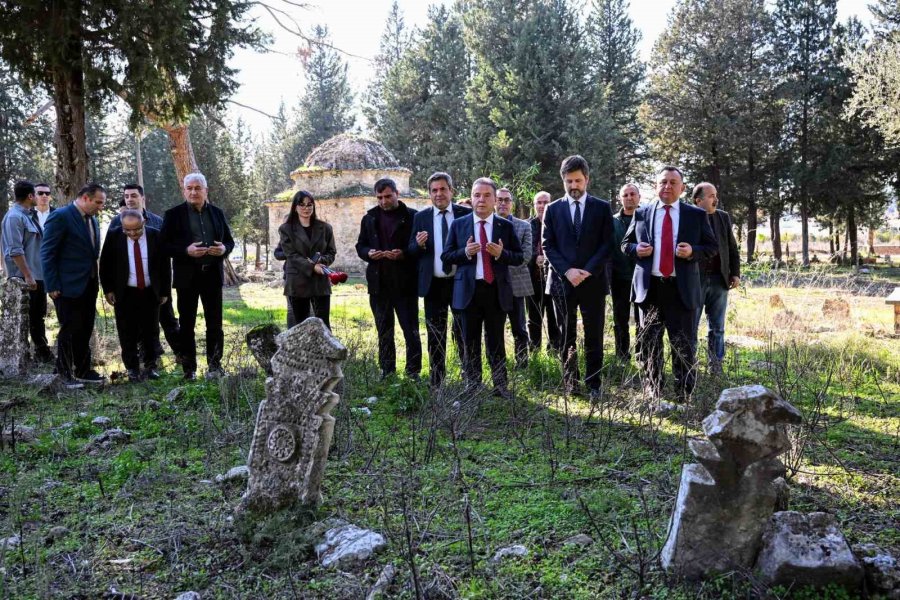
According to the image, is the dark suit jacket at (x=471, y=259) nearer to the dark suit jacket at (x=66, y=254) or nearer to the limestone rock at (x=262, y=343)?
the limestone rock at (x=262, y=343)

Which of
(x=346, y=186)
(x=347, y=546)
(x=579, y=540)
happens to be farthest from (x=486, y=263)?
(x=346, y=186)

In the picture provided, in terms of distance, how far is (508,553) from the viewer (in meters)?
3.16

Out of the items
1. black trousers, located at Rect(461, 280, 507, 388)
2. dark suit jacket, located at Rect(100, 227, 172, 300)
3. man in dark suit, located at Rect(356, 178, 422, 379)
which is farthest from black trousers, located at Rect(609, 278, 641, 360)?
dark suit jacket, located at Rect(100, 227, 172, 300)

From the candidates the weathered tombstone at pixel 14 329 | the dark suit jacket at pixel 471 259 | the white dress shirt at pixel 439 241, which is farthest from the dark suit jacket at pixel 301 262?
the weathered tombstone at pixel 14 329

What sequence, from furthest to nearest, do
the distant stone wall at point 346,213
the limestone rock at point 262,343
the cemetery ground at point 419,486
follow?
1. the distant stone wall at point 346,213
2. the limestone rock at point 262,343
3. the cemetery ground at point 419,486

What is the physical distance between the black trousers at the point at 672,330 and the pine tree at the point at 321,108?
4492 cm

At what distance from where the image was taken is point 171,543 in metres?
3.43

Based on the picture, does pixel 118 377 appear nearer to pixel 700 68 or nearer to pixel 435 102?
pixel 700 68

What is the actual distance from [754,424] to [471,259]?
12.0 feet

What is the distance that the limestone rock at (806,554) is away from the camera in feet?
8.70

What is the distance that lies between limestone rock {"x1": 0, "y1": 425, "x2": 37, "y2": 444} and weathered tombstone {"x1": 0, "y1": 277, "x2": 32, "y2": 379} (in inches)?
90.7

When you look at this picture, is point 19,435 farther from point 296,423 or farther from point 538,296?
point 538,296

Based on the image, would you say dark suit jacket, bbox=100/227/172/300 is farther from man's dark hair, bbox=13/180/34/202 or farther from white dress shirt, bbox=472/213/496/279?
white dress shirt, bbox=472/213/496/279

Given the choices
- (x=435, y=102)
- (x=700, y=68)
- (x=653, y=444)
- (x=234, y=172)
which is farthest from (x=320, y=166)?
(x=653, y=444)
